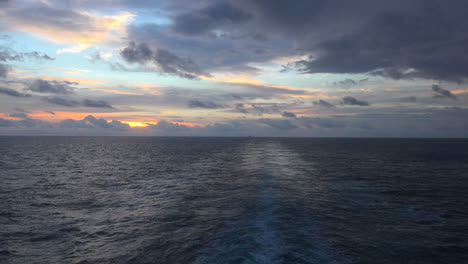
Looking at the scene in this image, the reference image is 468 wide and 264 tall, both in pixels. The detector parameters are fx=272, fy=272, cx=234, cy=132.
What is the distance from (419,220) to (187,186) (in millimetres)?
25586

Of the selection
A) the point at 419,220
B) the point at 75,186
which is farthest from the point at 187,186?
the point at 419,220

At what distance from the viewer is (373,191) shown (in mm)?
32531

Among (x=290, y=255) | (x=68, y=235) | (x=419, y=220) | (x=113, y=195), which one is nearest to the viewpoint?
(x=290, y=255)

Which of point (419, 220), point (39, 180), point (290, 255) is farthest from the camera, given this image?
point (39, 180)

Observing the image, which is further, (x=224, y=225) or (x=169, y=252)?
(x=224, y=225)

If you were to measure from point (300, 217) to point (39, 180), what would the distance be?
40.4 metres

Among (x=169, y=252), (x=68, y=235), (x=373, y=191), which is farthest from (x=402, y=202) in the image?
(x=68, y=235)

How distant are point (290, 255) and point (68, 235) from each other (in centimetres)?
1499

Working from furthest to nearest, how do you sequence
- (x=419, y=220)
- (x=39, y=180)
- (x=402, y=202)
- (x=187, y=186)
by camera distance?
(x=39, y=180)
(x=187, y=186)
(x=402, y=202)
(x=419, y=220)

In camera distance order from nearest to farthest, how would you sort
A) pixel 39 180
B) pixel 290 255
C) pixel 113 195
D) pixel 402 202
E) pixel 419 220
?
pixel 290 255, pixel 419 220, pixel 402 202, pixel 113 195, pixel 39 180

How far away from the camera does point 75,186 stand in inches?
1480

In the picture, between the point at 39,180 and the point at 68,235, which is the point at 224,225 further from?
the point at 39,180

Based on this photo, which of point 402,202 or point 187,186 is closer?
point 402,202

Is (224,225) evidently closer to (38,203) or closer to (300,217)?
(300,217)
